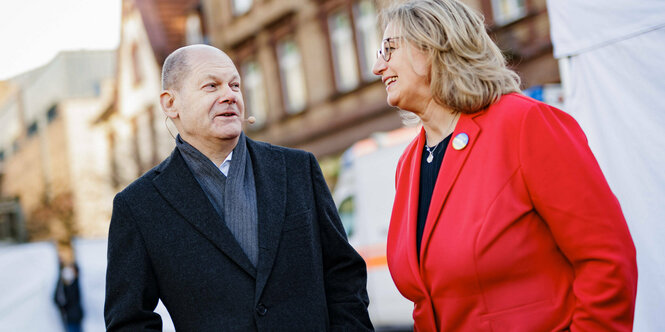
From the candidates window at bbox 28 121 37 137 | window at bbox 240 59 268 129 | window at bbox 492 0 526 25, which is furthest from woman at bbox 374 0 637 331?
window at bbox 28 121 37 137

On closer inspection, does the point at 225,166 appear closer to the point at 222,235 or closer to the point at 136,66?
the point at 222,235

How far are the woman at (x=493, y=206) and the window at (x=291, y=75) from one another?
A: 1824 cm

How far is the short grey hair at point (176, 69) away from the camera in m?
3.07

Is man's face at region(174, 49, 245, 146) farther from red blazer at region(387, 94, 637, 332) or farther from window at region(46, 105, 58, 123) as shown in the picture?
window at region(46, 105, 58, 123)

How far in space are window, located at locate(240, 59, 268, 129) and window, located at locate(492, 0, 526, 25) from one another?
964 cm

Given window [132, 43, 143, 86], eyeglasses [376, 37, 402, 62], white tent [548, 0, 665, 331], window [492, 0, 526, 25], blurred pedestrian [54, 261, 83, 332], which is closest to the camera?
eyeglasses [376, 37, 402, 62]

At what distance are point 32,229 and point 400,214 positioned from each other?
102ft

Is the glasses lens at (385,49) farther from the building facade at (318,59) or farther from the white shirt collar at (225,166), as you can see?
the building facade at (318,59)

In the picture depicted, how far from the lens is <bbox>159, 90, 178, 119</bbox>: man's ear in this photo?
3121 millimetres

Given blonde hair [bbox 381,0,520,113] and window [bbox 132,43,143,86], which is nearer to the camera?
blonde hair [bbox 381,0,520,113]

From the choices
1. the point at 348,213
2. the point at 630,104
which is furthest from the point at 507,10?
the point at 630,104

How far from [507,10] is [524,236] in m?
12.6

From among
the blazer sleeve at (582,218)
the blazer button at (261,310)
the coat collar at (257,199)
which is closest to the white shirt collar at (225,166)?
the coat collar at (257,199)

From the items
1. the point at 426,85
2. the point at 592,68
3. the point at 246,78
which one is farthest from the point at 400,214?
the point at 246,78
